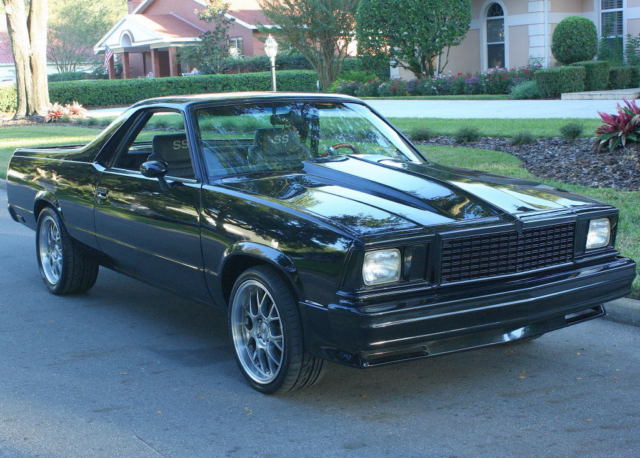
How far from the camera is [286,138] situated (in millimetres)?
5445

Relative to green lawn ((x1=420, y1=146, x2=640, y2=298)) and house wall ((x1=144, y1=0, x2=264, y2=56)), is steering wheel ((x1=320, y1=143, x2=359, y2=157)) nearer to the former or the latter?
green lawn ((x1=420, y1=146, x2=640, y2=298))

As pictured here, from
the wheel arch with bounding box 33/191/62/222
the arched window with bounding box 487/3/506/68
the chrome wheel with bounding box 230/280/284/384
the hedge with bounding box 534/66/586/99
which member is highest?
the arched window with bounding box 487/3/506/68

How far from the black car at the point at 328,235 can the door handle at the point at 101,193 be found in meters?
0.02

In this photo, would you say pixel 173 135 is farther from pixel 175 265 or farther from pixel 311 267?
pixel 311 267

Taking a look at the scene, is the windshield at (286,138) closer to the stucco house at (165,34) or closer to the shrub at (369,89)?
the shrub at (369,89)

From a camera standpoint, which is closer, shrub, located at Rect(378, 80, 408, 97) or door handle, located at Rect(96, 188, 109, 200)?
door handle, located at Rect(96, 188, 109, 200)

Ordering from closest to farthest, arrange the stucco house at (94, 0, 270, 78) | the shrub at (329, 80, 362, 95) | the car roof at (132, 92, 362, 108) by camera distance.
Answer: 1. the car roof at (132, 92, 362, 108)
2. the shrub at (329, 80, 362, 95)
3. the stucco house at (94, 0, 270, 78)

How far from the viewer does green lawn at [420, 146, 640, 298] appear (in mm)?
7065

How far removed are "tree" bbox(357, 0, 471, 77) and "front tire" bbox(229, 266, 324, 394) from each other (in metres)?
25.8

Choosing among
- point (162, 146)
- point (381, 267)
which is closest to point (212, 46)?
point (162, 146)

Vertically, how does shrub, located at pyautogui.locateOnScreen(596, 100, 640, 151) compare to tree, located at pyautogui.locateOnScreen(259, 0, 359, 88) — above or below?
below

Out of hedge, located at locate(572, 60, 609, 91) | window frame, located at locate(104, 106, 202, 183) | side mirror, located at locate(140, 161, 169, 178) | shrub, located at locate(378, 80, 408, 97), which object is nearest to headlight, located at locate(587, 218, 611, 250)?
side mirror, located at locate(140, 161, 169, 178)

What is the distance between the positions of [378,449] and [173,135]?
277 cm

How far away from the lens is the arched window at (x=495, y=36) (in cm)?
3055
